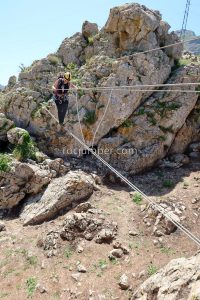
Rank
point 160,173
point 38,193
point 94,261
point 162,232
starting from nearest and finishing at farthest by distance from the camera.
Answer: point 94,261
point 162,232
point 38,193
point 160,173

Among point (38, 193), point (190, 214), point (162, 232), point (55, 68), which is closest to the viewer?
point (162, 232)

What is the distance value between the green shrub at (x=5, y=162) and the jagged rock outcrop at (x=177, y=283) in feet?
33.2

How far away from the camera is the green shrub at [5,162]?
54.5ft

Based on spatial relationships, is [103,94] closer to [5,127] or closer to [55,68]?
[55,68]

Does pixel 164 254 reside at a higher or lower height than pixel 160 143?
lower

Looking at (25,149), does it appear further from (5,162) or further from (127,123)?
(127,123)

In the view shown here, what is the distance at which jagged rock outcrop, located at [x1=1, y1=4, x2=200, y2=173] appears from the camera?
62.8ft

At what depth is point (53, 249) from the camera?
1350cm

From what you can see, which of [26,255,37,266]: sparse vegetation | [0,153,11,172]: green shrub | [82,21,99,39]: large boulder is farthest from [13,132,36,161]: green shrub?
[82,21,99,39]: large boulder

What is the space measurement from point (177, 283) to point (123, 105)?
43.5 feet

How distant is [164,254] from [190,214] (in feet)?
9.06

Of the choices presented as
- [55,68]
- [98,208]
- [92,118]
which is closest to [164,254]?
[98,208]

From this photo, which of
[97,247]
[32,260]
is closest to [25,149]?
[32,260]

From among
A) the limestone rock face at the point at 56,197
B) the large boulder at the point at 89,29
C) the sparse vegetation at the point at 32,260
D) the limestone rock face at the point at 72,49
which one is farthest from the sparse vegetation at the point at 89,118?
the sparse vegetation at the point at 32,260
